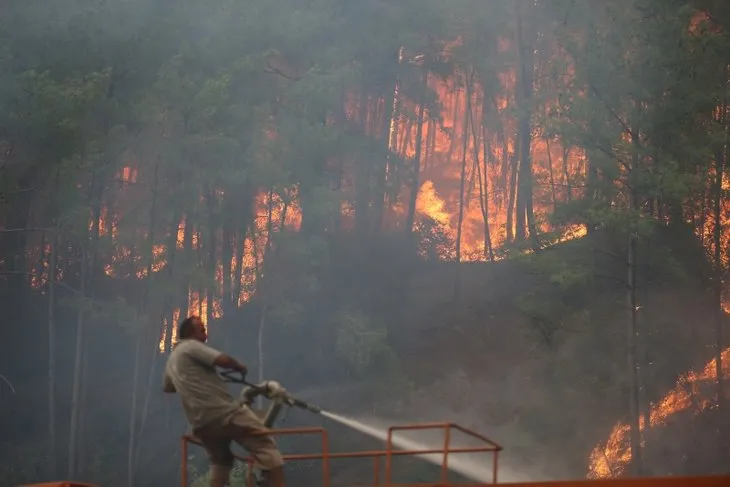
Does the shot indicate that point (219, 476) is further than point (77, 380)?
No

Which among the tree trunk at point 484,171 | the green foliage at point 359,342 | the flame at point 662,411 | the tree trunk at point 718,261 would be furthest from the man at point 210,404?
the tree trunk at point 484,171

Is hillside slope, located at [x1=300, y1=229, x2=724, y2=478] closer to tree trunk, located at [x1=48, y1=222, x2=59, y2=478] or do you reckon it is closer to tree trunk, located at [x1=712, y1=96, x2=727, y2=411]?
tree trunk, located at [x1=712, y1=96, x2=727, y2=411]

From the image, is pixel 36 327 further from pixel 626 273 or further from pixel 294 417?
pixel 626 273

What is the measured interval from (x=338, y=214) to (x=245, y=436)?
2051cm

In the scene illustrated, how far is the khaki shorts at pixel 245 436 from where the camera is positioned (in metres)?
6.02

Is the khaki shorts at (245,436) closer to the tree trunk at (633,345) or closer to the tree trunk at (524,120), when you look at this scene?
the tree trunk at (633,345)

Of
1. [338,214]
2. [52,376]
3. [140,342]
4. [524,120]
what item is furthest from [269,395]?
[524,120]

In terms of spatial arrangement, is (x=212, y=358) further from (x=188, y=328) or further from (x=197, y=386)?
(x=188, y=328)

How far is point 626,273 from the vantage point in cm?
2009

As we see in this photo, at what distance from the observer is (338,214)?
86.8ft

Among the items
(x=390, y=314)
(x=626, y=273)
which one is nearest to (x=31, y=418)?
(x=390, y=314)

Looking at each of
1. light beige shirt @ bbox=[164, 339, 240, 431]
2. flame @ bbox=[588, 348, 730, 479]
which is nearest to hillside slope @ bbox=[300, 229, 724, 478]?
flame @ bbox=[588, 348, 730, 479]

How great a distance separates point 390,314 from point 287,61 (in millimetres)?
8829

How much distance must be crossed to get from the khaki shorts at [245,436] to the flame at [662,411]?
49.2 ft
